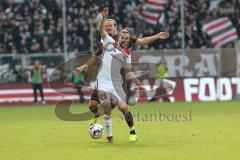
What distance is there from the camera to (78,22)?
114 feet

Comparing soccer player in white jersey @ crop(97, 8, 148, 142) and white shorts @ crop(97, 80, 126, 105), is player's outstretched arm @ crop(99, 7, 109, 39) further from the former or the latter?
white shorts @ crop(97, 80, 126, 105)

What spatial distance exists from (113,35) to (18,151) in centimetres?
327

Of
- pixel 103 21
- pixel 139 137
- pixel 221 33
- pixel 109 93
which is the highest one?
pixel 103 21

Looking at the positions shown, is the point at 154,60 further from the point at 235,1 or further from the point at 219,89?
the point at 235,1

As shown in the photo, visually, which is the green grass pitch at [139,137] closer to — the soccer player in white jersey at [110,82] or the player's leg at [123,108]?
the player's leg at [123,108]

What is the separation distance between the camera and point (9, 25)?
3450cm

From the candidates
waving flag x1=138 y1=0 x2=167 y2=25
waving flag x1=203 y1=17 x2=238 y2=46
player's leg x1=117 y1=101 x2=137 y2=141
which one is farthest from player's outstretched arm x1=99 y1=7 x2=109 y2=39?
waving flag x1=138 y1=0 x2=167 y2=25

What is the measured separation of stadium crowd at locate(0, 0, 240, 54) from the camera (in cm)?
3372

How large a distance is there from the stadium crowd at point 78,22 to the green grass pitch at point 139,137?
7344 millimetres

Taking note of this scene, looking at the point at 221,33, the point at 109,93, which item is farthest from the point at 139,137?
the point at 221,33

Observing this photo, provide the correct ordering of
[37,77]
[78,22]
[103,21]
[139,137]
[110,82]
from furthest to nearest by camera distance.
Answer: [78,22] < [37,77] < [139,137] < [110,82] < [103,21]

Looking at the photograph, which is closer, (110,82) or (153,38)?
(110,82)

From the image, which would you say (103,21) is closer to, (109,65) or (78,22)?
(109,65)

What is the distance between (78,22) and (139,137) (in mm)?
18762
